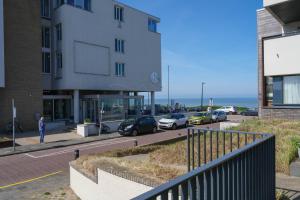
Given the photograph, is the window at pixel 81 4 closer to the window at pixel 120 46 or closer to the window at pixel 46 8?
the window at pixel 46 8

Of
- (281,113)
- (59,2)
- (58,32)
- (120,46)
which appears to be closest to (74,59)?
(58,32)

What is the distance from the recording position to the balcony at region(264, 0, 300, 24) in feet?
46.0

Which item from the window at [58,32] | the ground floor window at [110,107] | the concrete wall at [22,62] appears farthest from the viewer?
the window at [58,32]

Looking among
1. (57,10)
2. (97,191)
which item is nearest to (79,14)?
(57,10)

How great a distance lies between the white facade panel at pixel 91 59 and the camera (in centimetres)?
3331

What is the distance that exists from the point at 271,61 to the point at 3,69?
830 inches

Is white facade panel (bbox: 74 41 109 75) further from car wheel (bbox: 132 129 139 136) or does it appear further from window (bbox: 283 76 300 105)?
window (bbox: 283 76 300 105)

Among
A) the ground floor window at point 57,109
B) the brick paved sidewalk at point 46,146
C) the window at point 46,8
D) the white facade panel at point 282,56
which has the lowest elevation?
the brick paved sidewalk at point 46,146

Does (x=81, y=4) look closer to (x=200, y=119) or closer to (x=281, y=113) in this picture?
(x=200, y=119)

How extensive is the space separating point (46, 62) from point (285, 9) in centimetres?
2555

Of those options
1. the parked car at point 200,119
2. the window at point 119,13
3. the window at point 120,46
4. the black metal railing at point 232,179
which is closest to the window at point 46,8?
the window at point 119,13

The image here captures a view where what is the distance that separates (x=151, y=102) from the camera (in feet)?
146

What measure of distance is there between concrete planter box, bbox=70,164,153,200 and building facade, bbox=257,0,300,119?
10.8 m

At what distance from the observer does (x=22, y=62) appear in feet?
94.1
